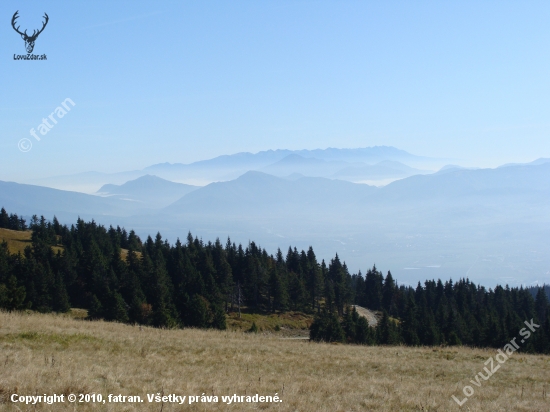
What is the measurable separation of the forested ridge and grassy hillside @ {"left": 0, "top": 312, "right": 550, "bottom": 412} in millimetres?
22580

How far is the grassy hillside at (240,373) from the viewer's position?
11.3m

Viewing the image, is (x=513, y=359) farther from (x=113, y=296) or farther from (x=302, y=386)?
(x=113, y=296)

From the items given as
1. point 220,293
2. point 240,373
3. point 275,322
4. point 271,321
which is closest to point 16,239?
point 220,293

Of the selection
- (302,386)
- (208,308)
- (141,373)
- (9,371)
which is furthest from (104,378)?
(208,308)

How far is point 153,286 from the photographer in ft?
212

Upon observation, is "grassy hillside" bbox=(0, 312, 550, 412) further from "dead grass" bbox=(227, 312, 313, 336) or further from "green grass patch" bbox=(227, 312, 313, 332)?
"green grass patch" bbox=(227, 312, 313, 332)

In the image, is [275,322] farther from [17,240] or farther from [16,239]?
[16,239]

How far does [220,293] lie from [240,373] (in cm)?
6020

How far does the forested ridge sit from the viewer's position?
58.3m

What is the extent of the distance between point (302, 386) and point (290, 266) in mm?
91314

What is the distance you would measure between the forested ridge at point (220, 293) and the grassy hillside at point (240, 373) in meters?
22.6

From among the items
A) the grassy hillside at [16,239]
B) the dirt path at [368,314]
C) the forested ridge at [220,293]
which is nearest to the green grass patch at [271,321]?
the forested ridge at [220,293]

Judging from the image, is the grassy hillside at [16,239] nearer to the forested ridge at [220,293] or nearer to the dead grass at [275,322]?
the forested ridge at [220,293]

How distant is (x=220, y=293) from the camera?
243ft
